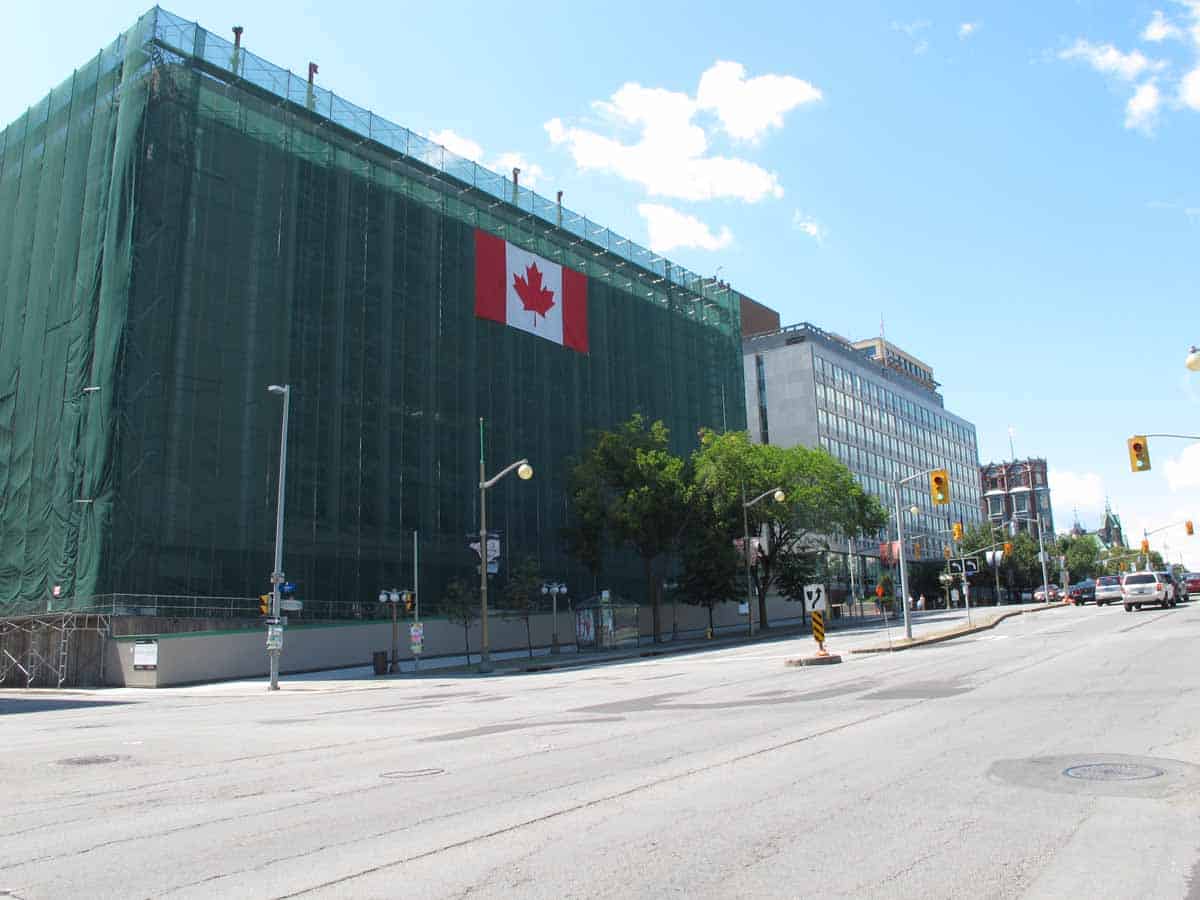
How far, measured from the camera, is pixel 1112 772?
27.9 ft

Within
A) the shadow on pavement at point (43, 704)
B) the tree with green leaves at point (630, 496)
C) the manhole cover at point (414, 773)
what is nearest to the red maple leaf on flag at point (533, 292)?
the tree with green leaves at point (630, 496)

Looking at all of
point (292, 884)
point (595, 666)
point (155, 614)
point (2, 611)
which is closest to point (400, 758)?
point (292, 884)

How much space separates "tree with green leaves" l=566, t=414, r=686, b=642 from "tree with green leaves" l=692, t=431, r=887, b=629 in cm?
333

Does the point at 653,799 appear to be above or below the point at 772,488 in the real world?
below

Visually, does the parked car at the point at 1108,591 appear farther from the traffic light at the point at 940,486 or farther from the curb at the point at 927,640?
the traffic light at the point at 940,486

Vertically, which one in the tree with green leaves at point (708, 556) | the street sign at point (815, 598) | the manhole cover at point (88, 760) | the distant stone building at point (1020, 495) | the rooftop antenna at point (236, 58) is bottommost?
the manhole cover at point (88, 760)

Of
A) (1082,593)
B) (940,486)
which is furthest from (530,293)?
(1082,593)

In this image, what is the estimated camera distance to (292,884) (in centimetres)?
591

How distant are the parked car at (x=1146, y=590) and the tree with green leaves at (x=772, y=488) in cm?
1703

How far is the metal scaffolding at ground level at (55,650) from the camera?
114ft

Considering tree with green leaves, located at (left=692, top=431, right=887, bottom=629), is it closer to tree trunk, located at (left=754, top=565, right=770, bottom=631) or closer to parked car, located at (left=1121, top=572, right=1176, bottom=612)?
tree trunk, located at (left=754, top=565, right=770, bottom=631)

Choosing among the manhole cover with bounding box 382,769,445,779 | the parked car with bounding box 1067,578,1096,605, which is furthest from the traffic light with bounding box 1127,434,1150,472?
the parked car with bounding box 1067,578,1096,605

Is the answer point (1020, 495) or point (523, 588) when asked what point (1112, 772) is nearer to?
point (523, 588)

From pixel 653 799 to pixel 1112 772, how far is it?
4.30m
